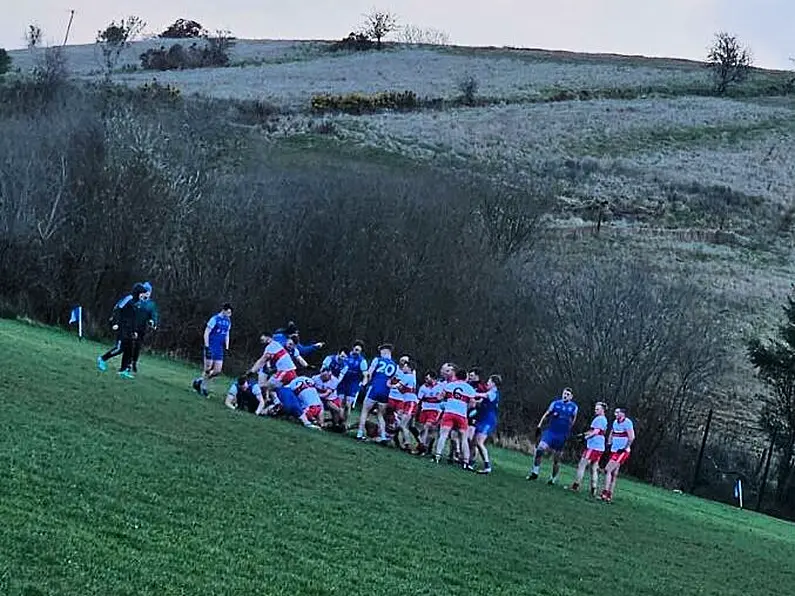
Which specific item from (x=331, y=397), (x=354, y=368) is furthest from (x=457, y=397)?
(x=331, y=397)

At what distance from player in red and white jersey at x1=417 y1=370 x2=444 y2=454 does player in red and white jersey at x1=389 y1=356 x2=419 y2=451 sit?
206 millimetres

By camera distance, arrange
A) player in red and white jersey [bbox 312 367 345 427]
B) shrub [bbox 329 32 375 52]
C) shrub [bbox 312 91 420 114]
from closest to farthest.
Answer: player in red and white jersey [bbox 312 367 345 427] → shrub [bbox 312 91 420 114] → shrub [bbox 329 32 375 52]

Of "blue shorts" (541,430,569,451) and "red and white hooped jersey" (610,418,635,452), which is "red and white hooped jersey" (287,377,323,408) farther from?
"red and white hooped jersey" (610,418,635,452)

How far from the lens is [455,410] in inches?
876

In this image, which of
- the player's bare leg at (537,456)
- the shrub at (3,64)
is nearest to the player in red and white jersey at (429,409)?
the player's bare leg at (537,456)

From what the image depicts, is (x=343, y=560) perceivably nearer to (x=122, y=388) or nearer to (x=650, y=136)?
(x=122, y=388)

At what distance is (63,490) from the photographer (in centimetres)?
1119

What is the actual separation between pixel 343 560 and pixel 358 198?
36.7 m

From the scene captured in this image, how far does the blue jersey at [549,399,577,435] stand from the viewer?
76.0 feet

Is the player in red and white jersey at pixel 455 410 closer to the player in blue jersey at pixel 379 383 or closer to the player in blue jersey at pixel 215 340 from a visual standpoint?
the player in blue jersey at pixel 379 383

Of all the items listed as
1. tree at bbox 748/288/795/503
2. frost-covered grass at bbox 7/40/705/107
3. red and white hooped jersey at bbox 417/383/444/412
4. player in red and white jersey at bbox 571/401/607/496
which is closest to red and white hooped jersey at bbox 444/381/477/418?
red and white hooped jersey at bbox 417/383/444/412

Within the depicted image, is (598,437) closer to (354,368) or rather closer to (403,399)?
(403,399)

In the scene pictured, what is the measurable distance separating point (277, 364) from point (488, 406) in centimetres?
426

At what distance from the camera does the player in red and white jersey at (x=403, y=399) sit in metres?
23.6
